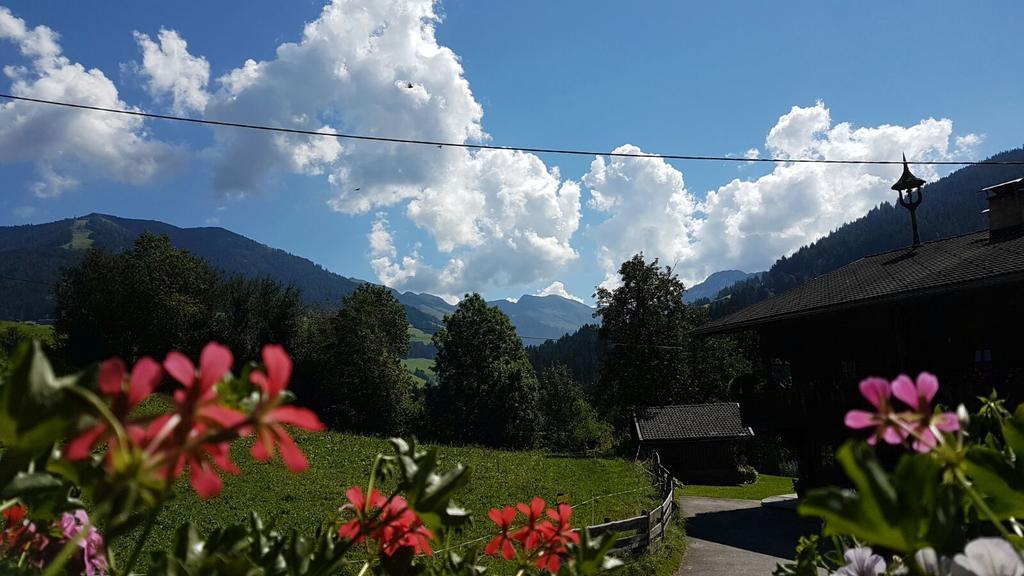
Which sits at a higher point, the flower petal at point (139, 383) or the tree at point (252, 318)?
the tree at point (252, 318)

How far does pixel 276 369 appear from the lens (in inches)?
17.0

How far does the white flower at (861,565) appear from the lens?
0.85 metres

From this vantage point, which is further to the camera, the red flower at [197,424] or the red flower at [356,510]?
the red flower at [356,510]

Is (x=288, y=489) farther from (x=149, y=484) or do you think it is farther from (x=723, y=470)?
(x=723, y=470)

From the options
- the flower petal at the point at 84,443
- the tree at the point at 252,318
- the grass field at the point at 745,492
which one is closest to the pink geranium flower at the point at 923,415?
the flower petal at the point at 84,443

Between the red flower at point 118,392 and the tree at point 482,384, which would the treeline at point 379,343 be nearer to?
the tree at point 482,384

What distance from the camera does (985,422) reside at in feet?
3.44

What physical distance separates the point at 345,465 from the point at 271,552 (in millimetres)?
19796

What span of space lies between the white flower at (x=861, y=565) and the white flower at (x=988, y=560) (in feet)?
1.24

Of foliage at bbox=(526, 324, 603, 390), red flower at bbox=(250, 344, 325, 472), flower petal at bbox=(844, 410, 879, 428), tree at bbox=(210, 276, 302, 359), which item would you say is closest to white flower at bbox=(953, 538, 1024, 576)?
flower petal at bbox=(844, 410, 879, 428)

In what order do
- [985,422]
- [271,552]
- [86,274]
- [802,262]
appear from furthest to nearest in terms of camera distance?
[802,262] < [86,274] < [985,422] < [271,552]

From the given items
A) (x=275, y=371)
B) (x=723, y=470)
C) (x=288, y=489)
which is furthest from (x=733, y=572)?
(x=723, y=470)

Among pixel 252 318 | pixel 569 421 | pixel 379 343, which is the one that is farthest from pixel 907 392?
pixel 569 421

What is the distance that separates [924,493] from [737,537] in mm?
16226
